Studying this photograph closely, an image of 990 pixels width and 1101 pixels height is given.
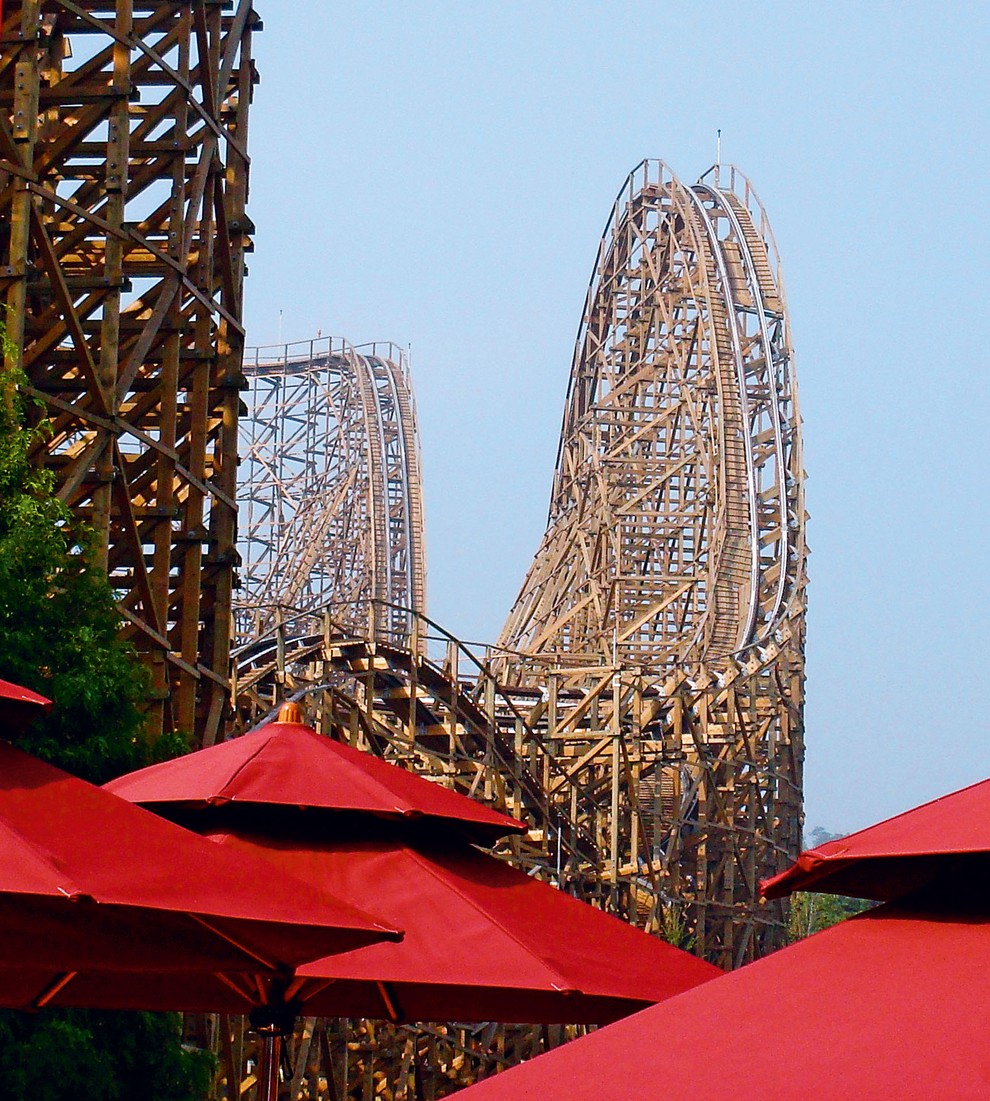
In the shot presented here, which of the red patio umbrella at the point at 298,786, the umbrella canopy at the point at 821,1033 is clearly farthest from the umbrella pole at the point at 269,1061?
the umbrella canopy at the point at 821,1033

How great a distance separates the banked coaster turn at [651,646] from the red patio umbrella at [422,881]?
21.7 feet

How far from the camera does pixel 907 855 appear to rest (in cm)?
305

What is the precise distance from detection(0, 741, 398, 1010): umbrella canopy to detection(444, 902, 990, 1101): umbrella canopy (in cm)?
104

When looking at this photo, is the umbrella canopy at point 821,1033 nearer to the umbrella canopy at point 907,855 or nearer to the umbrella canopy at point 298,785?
the umbrella canopy at point 907,855

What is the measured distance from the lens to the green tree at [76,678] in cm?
631

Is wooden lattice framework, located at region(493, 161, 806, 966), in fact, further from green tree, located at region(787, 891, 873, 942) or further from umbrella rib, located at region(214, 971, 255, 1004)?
umbrella rib, located at region(214, 971, 255, 1004)

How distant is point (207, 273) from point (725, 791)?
31.1 feet

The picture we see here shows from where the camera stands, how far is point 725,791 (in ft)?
59.9

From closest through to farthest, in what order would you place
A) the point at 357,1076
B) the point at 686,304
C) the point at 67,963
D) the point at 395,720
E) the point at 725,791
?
the point at 67,963, the point at 357,1076, the point at 395,720, the point at 725,791, the point at 686,304

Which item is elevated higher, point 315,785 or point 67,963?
point 315,785

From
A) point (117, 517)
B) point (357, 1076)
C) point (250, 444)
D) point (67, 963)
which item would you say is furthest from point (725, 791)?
point (250, 444)

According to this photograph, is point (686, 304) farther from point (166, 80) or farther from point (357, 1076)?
point (166, 80)

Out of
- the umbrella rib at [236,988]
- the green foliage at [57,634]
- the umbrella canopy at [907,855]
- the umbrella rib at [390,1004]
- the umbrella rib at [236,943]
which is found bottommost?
the umbrella rib at [390,1004]

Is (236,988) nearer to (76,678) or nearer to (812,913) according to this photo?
(76,678)
